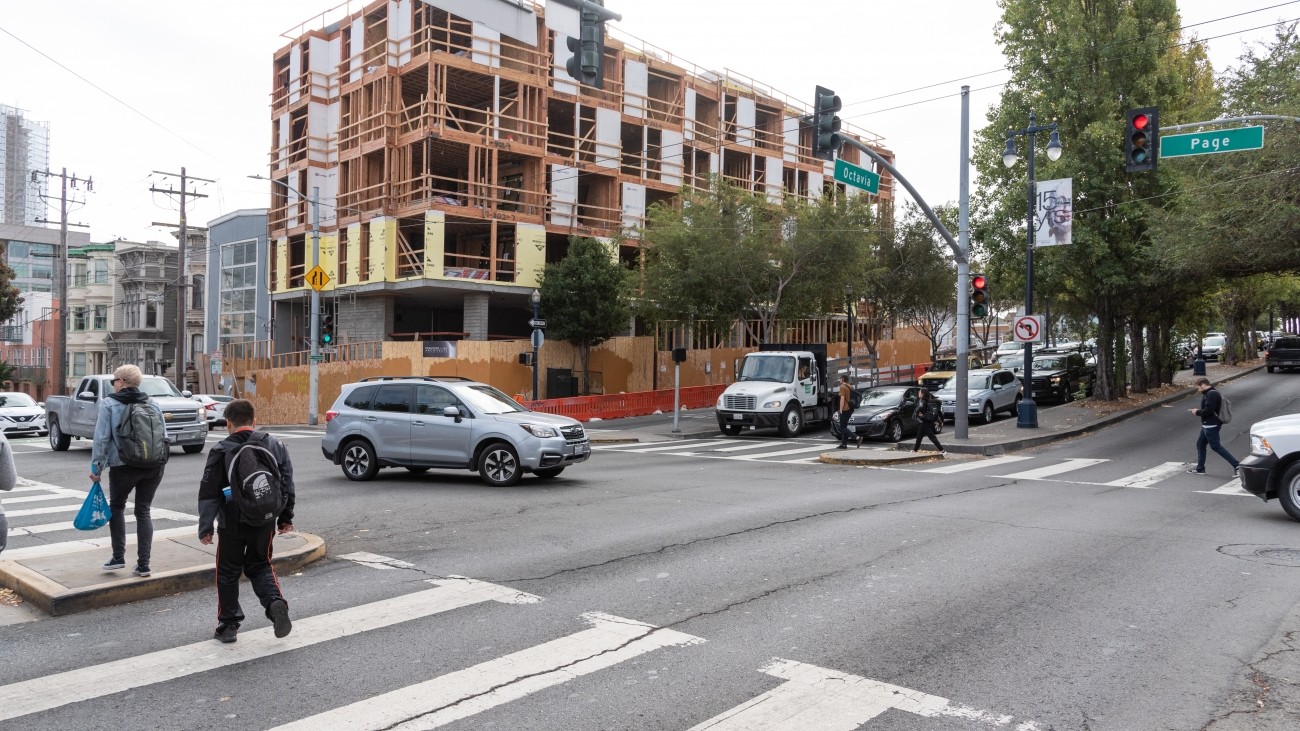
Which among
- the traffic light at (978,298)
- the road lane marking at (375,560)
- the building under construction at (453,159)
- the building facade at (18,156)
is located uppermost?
the building facade at (18,156)

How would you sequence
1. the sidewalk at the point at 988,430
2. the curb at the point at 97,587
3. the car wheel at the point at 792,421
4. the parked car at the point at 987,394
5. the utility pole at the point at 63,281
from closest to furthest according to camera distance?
the curb at the point at 97,587
the sidewalk at the point at 988,430
the car wheel at the point at 792,421
the parked car at the point at 987,394
the utility pole at the point at 63,281

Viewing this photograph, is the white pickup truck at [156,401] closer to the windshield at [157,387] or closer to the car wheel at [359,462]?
the windshield at [157,387]

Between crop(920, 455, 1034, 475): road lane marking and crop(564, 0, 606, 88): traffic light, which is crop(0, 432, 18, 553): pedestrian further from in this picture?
crop(920, 455, 1034, 475): road lane marking

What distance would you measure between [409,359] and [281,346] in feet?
47.6

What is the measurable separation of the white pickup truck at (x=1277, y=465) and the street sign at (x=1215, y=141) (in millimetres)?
6300

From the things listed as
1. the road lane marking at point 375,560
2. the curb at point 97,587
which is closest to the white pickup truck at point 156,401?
the road lane marking at point 375,560

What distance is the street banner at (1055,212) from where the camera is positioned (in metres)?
22.1

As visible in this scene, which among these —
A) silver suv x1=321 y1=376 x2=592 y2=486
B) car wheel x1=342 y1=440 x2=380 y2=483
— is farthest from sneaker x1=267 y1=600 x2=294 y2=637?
car wheel x1=342 y1=440 x2=380 y2=483

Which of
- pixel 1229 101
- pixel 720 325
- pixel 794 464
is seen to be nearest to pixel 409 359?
pixel 720 325

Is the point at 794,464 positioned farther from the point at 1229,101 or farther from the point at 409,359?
the point at 409,359

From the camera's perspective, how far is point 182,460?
61.6 feet

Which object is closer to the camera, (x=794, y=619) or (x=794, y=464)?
(x=794, y=619)

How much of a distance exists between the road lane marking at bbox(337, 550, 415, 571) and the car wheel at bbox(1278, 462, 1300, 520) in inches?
404

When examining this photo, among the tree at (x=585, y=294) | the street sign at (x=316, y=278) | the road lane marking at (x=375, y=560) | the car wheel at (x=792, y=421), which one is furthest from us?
the tree at (x=585, y=294)
